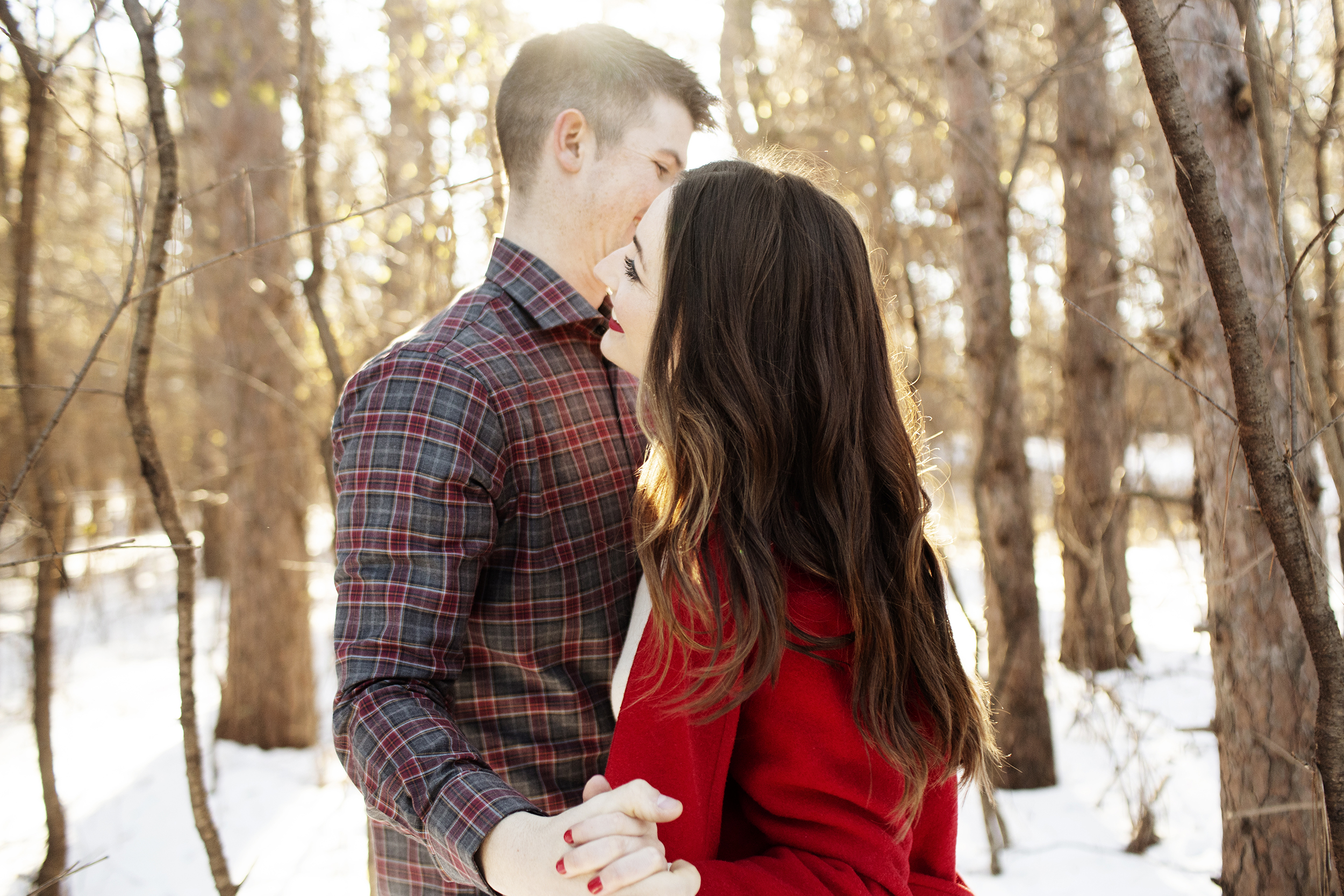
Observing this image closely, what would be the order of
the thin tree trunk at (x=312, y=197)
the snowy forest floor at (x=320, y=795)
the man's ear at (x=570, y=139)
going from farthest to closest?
the snowy forest floor at (x=320, y=795)
the thin tree trunk at (x=312, y=197)
the man's ear at (x=570, y=139)

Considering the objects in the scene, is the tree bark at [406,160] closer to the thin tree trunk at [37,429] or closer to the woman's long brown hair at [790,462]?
the thin tree trunk at [37,429]

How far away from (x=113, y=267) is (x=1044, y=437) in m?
10.6

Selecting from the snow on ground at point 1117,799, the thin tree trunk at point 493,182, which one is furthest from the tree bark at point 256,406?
the snow on ground at point 1117,799

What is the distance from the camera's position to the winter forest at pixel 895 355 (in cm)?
184

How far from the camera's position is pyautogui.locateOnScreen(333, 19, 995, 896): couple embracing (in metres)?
1.11

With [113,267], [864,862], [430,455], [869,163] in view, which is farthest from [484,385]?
[113,267]

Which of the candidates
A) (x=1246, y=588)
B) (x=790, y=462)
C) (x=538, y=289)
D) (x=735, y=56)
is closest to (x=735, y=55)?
(x=735, y=56)

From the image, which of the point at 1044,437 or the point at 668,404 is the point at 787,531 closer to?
the point at 668,404

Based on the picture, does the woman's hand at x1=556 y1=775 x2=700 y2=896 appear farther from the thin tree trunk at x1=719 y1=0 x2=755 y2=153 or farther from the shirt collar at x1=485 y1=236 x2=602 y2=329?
the thin tree trunk at x1=719 y1=0 x2=755 y2=153

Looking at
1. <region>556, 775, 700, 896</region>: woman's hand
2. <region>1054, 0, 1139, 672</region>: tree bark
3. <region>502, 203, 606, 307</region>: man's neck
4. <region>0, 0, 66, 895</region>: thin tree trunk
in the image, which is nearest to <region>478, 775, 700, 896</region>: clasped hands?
<region>556, 775, 700, 896</region>: woman's hand

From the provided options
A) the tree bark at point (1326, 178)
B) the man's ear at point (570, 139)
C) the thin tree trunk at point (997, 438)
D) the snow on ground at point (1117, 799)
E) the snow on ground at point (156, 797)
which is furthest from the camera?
the thin tree trunk at point (997, 438)

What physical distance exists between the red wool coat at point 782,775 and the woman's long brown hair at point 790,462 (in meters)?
0.03

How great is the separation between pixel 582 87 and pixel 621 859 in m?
1.44

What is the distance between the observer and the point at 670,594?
1166 mm
